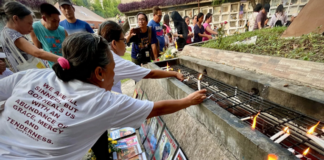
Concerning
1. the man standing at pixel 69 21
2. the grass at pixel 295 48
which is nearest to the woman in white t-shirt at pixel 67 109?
the grass at pixel 295 48

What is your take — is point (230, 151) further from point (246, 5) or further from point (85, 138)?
point (246, 5)

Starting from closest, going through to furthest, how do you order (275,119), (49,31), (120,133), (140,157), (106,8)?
1. (275,119)
2. (140,157)
3. (49,31)
4. (120,133)
5. (106,8)

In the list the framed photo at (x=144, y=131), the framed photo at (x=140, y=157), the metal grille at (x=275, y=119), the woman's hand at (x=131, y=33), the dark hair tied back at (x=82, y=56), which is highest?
the woman's hand at (x=131, y=33)

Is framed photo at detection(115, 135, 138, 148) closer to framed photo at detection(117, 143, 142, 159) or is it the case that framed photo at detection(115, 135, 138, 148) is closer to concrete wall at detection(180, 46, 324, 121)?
framed photo at detection(117, 143, 142, 159)

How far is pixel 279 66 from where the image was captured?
7.68 feet

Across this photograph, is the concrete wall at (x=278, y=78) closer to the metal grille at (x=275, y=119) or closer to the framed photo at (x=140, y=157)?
the metal grille at (x=275, y=119)

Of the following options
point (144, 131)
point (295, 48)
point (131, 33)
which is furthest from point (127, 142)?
point (295, 48)

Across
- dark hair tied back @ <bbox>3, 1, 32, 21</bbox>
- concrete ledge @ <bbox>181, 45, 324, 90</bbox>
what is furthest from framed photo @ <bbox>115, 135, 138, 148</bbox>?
dark hair tied back @ <bbox>3, 1, 32, 21</bbox>

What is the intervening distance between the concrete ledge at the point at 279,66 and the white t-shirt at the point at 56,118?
2.26 metres

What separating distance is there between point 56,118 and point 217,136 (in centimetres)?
146

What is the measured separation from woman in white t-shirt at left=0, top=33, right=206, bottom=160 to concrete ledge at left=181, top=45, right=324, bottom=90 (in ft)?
7.37

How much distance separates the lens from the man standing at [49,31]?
296 centimetres

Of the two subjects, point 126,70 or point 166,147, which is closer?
point 126,70

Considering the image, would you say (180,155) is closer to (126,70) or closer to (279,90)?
(126,70)
